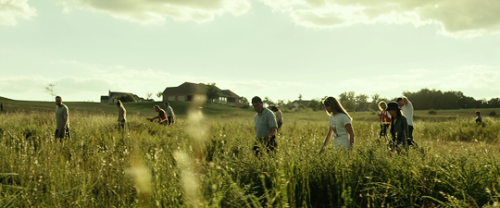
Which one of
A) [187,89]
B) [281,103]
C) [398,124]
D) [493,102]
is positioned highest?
[187,89]

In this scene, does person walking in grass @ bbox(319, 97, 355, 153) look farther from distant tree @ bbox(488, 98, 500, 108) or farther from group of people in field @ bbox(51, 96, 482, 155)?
distant tree @ bbox(488, 98, 500, 108)

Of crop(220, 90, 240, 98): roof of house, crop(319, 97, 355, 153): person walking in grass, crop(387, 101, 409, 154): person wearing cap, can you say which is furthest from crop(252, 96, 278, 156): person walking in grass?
crop(220, 90, 240, 98): roof of house

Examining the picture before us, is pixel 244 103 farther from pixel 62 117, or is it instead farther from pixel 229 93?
pixel 62 117

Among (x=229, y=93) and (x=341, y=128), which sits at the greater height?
(x=229, y=93)

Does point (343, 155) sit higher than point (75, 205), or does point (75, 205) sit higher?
point (343, 155)

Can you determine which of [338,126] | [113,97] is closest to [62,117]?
[338,126]

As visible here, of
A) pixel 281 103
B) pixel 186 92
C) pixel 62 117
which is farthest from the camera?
pixel 281 103

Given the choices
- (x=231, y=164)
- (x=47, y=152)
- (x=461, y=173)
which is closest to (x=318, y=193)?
(x=231, y=164)

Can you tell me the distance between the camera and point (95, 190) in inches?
192

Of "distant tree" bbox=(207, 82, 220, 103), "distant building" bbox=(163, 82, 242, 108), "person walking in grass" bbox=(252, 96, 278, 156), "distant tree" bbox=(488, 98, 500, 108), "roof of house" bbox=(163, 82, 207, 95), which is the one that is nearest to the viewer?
"person walking in grass" bbox=(252, 96, 278, 156)

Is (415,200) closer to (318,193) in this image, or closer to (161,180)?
(318,193)

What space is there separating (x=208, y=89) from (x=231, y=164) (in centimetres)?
8761

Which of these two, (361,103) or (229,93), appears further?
(361,103)

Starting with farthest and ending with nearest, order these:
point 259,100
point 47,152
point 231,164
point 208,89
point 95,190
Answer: point 208,89, point 259,100, point 47,152, point 95,190, point 231,164
